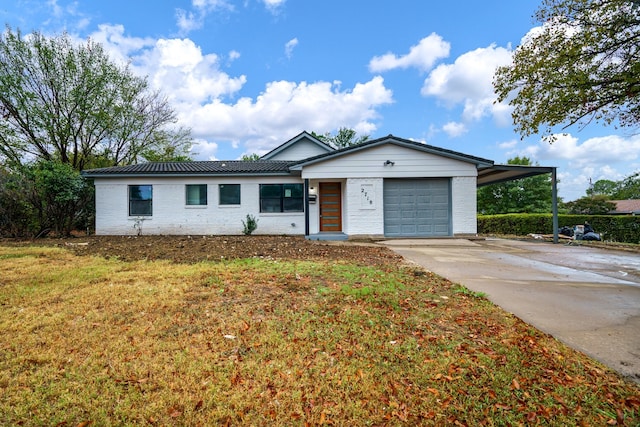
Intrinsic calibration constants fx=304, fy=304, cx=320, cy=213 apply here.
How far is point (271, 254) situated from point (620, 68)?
366 inches

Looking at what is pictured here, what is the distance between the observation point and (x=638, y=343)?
3172 mm

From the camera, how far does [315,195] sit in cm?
1430

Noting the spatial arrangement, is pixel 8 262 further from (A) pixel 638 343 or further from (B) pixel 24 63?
(B) pixel 24 63

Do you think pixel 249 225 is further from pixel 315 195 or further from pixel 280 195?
pixel 315 195

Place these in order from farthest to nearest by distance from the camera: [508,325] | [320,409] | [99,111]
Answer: [99,111] < [508,325] < [320,409]

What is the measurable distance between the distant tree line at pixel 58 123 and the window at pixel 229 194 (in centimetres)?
579

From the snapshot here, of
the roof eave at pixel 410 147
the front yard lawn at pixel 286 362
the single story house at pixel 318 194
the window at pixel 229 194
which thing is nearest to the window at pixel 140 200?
the single story house at pixel 318 194

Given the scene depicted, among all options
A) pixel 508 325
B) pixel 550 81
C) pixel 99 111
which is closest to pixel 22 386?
pixel 508 325

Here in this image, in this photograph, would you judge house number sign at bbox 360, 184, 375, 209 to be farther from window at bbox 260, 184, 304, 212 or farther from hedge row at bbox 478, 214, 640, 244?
hedge row at bbox 478, 214, 640, 244

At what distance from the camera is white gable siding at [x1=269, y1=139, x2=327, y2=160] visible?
20.1m

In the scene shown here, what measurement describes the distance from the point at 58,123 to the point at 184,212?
10552 millimetres

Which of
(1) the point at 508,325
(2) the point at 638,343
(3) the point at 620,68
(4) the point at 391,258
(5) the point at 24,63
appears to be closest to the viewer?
(2) the point at 638,343

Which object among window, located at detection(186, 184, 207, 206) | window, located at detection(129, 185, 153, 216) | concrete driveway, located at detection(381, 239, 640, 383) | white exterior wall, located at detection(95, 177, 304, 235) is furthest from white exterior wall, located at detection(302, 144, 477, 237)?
window, located at detection(129, 185, 153, 216)

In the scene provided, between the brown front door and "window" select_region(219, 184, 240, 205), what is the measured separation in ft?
13.0
